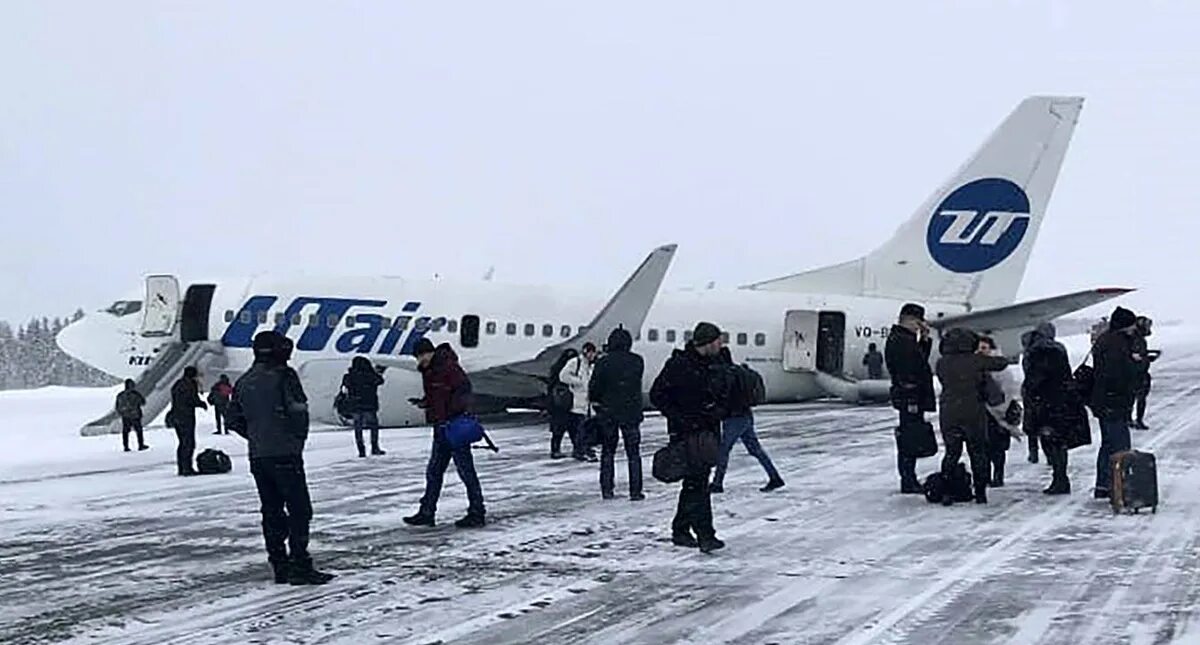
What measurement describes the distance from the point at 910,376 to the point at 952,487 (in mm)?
1131

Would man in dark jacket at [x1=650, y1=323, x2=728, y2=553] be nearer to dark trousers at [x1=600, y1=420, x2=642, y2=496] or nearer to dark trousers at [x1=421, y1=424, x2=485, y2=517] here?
dark trousers at [x1=421, y1=424, x2=485, y2=517]

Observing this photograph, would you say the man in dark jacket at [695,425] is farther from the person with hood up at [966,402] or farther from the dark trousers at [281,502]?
the person with hood up at [966,402]

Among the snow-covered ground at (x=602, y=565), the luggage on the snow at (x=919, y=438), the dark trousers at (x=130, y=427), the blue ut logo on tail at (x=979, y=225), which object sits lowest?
the snow-covered ground at (x=602, y=565)

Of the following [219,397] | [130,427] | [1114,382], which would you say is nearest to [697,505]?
[1114,382]

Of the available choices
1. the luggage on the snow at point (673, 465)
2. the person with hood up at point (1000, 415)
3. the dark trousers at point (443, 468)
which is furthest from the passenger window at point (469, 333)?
the luggage on the snow at point (673, 465)

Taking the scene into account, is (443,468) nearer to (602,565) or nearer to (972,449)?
(602,565)

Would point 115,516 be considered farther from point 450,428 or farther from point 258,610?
point 258,610

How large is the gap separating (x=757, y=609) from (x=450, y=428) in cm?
418

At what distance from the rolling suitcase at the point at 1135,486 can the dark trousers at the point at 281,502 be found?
681cm

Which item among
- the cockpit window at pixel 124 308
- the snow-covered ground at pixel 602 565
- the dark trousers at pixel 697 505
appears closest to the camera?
the snow-covered ground at pixel 602 565

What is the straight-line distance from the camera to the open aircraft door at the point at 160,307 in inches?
1148

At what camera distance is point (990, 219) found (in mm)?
29734

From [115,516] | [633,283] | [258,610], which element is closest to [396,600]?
[258,610]

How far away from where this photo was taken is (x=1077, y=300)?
83.0 feet
